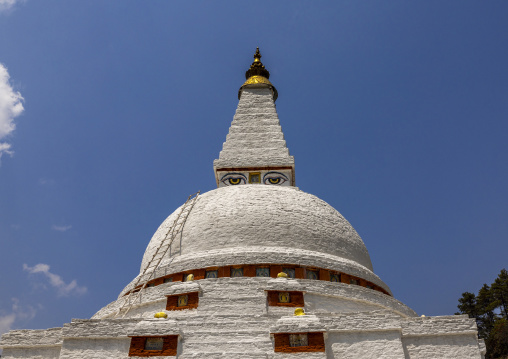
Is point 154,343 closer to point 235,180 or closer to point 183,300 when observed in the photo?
point 183,300

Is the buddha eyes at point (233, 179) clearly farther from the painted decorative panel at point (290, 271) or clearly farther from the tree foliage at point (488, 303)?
the tree foliage at point (488, 303)

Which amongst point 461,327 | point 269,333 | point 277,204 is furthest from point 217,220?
point 461,327

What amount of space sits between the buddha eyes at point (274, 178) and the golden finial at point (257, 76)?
5.47 metres

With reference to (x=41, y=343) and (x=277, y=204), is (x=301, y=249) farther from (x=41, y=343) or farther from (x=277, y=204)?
(x=41, y=343)

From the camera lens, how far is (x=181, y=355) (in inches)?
330

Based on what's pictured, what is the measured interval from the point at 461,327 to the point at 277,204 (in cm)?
536

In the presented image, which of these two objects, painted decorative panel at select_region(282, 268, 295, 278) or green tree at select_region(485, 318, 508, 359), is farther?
green tree at select_region(485, 318, 508, 359)

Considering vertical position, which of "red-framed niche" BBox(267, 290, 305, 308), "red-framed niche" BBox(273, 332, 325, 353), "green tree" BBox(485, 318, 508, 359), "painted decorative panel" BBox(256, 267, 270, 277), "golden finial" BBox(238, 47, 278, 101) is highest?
"golden finial" BBox(238, 47, 278, 101)

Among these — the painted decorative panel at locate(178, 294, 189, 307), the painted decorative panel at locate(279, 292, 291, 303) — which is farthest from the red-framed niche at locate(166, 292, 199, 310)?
the painted decorative panel at locate(279, 292, 291, 303)

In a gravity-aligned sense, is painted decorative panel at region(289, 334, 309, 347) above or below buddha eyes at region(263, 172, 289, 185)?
below

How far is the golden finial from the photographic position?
20766 mm

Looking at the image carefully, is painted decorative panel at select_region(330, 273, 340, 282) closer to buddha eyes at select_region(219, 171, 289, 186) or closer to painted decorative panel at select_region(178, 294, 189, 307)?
painted decorative panel at select_region(178, 294, 189, 307)

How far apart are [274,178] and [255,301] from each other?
7.36 m

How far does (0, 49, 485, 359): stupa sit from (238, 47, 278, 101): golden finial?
8.18 m
